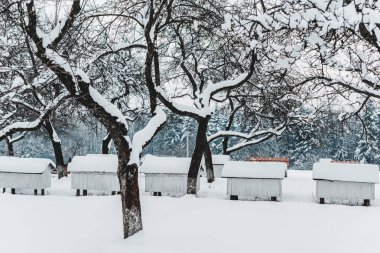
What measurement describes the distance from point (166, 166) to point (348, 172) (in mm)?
7327

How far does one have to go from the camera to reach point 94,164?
2059cm

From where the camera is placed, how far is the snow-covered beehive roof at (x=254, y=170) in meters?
18.8

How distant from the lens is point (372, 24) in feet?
18.2

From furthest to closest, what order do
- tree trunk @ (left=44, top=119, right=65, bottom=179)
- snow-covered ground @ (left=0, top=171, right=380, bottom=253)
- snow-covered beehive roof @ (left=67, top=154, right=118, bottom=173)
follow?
tree trunk @ (left=44, top=119, right=65, bottom=179)
snow-covered beehive roof @ (left=67, top=154, right=118, bottom=173)
snow-covered ground @ (left=0, top=171, right=380, bottom=253)

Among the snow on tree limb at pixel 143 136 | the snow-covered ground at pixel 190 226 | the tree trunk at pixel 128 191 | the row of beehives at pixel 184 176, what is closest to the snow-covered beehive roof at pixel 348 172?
the row of beehives at pixel 184 176

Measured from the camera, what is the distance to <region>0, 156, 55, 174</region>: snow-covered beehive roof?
20562mm

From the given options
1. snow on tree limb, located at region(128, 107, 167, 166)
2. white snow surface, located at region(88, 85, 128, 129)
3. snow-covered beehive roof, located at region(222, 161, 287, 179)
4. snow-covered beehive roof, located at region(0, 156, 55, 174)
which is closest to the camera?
white snow surface, located at region(88, 85, 128, 129)

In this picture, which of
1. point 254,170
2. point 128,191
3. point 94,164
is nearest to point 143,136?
point 128,191

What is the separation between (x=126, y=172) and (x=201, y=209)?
5.22m

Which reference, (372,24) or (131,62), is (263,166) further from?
(372,24)

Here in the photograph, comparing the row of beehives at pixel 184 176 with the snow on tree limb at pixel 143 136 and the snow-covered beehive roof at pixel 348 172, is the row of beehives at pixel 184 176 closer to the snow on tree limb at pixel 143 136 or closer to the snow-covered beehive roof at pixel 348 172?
the snow-covered beehive roof at pixel 348 172

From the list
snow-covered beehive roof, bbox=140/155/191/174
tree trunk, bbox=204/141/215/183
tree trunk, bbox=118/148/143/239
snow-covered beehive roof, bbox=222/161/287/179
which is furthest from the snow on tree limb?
tree trunk, bbox=204/141/215/183

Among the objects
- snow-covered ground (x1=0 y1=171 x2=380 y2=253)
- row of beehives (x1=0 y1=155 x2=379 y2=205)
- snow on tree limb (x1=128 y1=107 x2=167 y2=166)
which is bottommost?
snow-covered ground (x1=0 y1=171 x2=380 y2=253)

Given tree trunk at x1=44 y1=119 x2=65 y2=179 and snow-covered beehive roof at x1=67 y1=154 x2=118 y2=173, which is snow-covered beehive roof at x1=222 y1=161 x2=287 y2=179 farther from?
tree trunk at x1=44 y1=119 x2=65 y2=179
